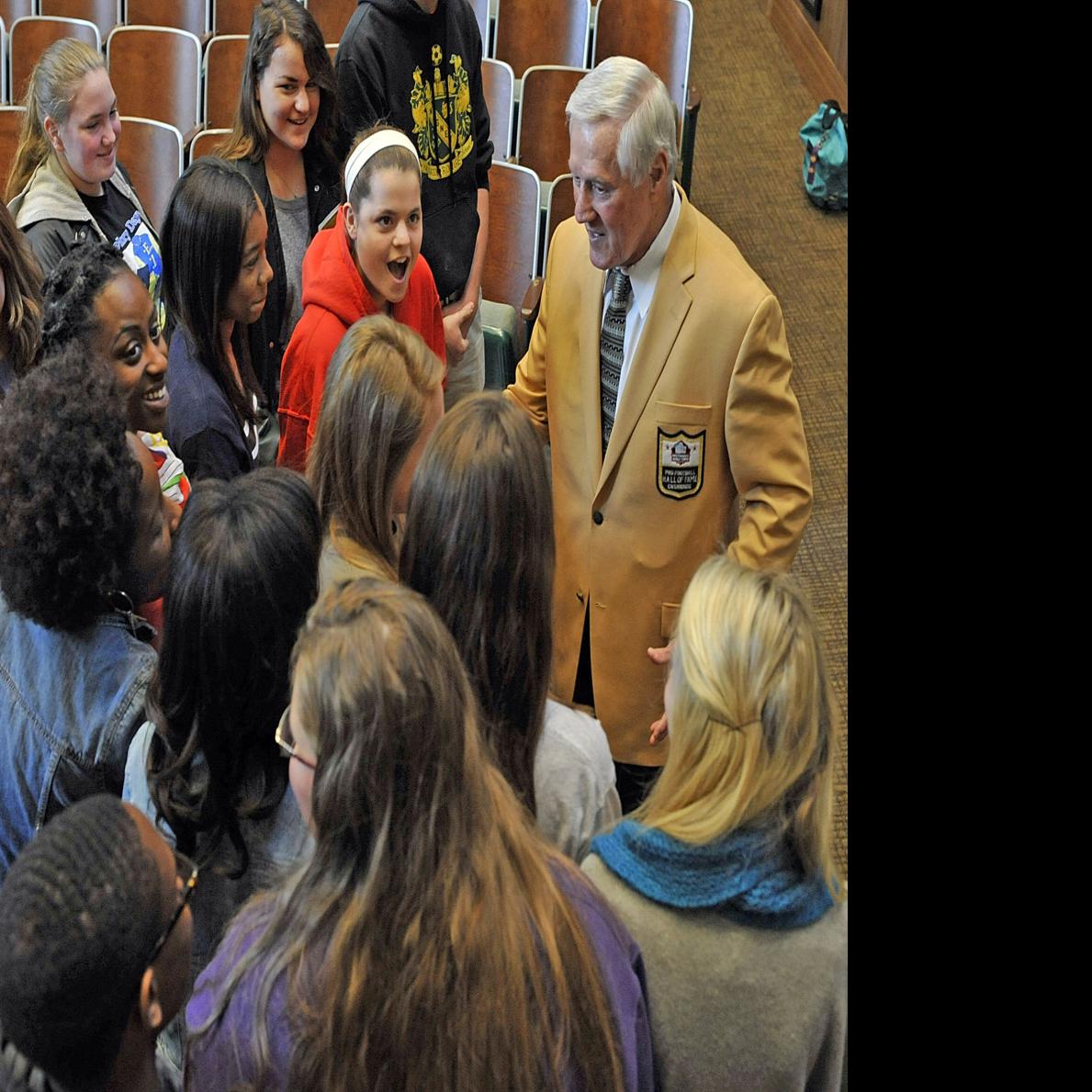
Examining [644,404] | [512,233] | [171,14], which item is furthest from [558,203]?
[171,14]

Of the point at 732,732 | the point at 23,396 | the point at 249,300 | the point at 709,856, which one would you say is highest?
the point at 249,300

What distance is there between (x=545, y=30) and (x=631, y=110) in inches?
104

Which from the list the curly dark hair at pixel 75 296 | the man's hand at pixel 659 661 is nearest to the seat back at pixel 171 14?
the curly dark hair at pixel 75 296

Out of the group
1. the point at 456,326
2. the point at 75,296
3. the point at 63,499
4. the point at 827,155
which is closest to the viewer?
the point at 63,499

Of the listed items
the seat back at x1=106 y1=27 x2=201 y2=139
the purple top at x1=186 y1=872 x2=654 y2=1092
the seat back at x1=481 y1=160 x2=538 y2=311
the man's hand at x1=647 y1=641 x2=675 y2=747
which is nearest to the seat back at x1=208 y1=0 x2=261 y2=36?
the seat back at x1=106 y1=27 x2=201 y2=139

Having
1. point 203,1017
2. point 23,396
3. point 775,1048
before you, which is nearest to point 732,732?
point 775,1048

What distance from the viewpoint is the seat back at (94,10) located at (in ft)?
14.9

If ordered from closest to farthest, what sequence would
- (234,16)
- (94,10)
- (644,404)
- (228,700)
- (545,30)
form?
(228,700), (644,404), (545,30), (234,16), (94,10)

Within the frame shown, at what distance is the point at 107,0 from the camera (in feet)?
15.0

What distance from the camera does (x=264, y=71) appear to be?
9.11 feet

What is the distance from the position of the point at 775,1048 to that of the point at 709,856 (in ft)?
0.62

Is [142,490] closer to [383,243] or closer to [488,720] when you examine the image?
[488,720]

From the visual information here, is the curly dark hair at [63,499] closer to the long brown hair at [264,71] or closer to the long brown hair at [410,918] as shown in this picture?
the long brown hair at [410,918]

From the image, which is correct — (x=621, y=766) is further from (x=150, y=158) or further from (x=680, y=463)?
(x=150, y=158)
